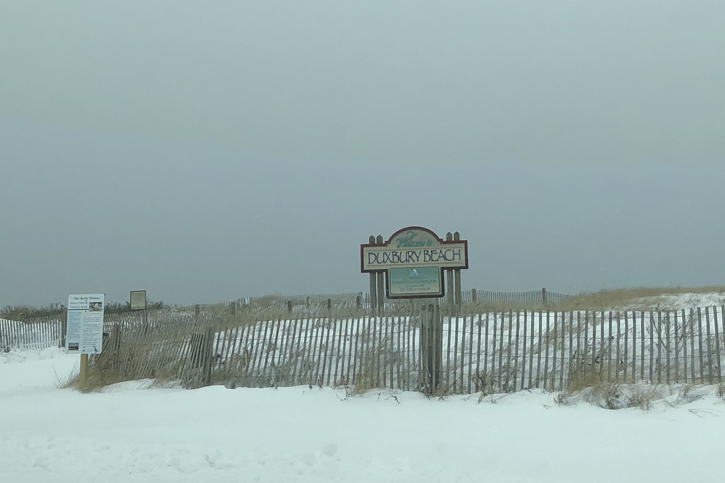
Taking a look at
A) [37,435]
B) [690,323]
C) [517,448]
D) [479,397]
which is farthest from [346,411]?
[690,323]

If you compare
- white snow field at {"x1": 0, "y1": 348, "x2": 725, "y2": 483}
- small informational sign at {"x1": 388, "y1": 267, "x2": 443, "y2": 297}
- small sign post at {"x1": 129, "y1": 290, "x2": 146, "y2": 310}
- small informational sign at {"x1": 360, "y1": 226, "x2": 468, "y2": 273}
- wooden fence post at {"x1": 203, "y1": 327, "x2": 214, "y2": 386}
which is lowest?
white snow field at {"x1": 0, "y1": 348, "x2": 725, "y2": 483}

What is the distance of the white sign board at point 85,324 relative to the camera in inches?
536

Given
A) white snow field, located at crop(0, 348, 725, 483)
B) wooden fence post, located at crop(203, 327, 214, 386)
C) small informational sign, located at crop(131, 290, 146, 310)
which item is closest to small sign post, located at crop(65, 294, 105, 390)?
white snow field, located at crop(0, 348, 725, 483)

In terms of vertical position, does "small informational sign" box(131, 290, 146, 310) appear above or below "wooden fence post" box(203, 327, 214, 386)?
above

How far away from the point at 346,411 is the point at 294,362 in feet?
7.22

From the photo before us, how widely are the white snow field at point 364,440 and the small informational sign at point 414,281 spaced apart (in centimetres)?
1515

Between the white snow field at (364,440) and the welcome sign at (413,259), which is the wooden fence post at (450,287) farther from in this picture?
the white snow field at (364,440)

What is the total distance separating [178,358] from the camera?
42.1ft

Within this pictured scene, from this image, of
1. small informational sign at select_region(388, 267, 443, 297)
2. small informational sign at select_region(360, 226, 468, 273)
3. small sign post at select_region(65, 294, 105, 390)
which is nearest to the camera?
small sign post at select_region(65, 294, 105, 390)

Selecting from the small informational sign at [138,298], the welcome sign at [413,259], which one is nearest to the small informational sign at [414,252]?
the welcome sign at [413,259]

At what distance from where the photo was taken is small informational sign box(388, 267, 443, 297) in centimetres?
2577

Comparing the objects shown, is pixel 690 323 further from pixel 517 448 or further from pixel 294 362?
pixel 294 362

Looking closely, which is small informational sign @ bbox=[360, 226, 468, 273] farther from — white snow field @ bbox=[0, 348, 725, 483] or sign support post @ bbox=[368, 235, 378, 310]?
white snow field @ bbox=[0, 348, 725, 483]

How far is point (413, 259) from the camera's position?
86.2 ft
